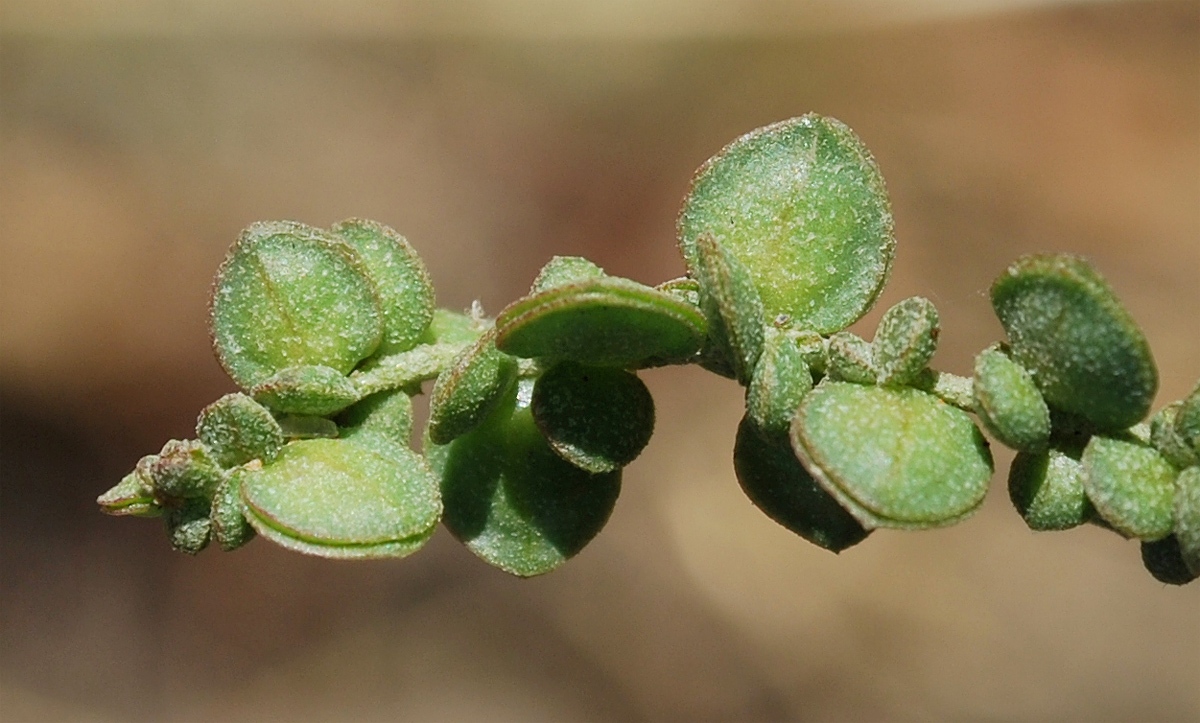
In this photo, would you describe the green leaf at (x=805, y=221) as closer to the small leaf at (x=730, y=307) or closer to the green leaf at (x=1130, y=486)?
the small leaf at (x=730, y=307)

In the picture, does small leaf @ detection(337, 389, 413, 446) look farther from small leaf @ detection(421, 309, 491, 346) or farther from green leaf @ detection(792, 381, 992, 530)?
green leaf @ detection(792, 381, 992, 530)

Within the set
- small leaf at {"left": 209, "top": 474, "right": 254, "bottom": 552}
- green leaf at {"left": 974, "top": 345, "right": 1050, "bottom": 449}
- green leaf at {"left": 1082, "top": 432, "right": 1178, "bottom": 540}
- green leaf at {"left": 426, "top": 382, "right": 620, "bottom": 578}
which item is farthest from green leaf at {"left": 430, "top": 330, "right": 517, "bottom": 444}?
green leaf at {"left": 1082, "top": 432, "right": 1178, "bottom": 540}

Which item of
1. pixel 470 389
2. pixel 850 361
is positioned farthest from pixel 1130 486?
pixel 470 389

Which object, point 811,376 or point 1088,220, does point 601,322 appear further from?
point 1088,220

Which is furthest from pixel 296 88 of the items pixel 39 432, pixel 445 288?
pixel 39 432

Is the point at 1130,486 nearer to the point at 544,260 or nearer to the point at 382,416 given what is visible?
the point at 382,416

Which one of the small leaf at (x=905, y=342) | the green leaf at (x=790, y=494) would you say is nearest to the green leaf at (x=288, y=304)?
the green leaf at (x=790, y=494)

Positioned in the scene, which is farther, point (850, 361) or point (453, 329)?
point (453, 329)
